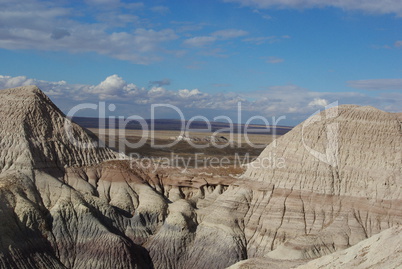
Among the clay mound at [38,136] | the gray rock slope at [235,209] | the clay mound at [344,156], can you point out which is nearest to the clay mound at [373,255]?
the gray rock slope at [235,209]

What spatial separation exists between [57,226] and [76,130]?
16.0 m

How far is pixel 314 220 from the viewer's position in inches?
1432

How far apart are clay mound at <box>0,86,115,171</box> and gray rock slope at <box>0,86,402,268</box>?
0.19m

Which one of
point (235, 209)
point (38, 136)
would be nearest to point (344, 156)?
point (235, 209)

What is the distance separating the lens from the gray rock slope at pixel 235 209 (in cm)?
3484

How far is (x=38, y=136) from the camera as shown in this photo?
4584 cm

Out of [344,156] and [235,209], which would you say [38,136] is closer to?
[235,209]

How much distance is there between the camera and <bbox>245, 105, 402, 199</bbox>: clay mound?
36.6 meters

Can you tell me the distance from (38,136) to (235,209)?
2156cm

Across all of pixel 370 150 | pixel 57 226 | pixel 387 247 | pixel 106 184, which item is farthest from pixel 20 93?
pixel 387 247

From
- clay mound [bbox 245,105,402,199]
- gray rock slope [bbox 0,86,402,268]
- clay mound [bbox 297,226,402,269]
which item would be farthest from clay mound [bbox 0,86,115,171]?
clay mound [bbox 297,226,402,269]

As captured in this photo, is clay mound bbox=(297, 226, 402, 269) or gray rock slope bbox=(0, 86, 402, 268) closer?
clay mound bbox=(297, 226, 402, 269)

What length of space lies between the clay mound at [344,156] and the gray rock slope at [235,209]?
0.28ft

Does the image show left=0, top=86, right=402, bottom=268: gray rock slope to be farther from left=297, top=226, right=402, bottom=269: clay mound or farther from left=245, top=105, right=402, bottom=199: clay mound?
left=297, top=226, right=402, bottom=269: clay mound
